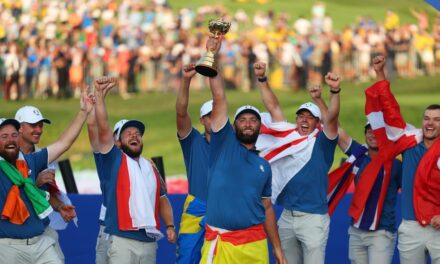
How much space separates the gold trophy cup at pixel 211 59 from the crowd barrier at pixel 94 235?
395cm

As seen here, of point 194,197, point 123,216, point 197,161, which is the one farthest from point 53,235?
point 197,161

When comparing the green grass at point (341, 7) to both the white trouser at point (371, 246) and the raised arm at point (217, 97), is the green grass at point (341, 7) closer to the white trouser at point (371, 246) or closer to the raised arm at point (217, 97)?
the white trouser at point (371, 246)

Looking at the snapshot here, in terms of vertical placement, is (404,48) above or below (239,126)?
above

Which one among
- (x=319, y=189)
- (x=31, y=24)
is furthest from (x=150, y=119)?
(x=319, y=189)

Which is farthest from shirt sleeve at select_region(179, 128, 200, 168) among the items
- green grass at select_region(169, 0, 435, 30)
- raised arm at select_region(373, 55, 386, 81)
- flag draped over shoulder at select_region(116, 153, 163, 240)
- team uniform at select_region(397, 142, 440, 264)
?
green grass at select_region(169, 0, 435, 30)

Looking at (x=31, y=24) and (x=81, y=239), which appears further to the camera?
(x=31, y=24)

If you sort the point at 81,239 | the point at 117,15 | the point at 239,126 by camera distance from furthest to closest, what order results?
1. the point at 117,15
2. the point at 81,239
3. the point at 239,126

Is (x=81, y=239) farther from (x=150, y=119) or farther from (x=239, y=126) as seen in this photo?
(x=150, y=119)

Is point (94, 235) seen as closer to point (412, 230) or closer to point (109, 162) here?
point (109, 162)

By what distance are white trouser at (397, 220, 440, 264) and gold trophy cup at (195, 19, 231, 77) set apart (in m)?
2.50

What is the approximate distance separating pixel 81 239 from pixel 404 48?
15164 mm

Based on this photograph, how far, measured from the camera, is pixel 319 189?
37.7ft

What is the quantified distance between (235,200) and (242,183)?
0.46 ft

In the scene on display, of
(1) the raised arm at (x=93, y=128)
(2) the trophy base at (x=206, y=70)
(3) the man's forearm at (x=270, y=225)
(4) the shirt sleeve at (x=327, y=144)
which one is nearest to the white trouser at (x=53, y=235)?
(1) the raised arm at (x=93, y=128)
